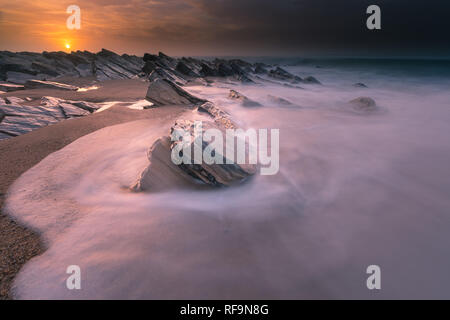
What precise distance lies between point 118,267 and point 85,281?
23 centimetres

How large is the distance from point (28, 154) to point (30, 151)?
0.11 m

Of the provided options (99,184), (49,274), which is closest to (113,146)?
(99,184)

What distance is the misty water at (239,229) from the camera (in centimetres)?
173

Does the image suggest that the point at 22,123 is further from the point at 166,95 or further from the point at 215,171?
the point at 215,171

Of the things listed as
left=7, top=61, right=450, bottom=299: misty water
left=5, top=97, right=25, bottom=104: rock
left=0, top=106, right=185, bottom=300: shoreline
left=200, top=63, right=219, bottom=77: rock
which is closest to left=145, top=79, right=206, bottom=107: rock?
left=0, top=106, right=185, bottom=300: shoreline

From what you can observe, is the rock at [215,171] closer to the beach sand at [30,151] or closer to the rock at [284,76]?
the beach sand at [30,151]

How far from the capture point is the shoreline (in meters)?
1.78

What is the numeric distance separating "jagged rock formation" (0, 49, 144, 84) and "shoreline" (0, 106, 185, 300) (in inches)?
562

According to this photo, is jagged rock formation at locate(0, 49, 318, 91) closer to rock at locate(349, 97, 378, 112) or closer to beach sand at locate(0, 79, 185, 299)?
beach sand at locate(0, 79, 185, 299)

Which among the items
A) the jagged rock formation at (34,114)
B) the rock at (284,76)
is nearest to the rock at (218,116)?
the jagged rock formation at (34,114)

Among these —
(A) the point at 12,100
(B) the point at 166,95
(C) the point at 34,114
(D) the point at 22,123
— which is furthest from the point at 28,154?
(B) the point at 166,95

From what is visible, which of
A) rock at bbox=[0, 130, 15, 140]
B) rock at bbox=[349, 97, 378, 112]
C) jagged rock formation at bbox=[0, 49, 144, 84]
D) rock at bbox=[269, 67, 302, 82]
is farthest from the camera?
rock at bbox=[269, 67, 302, 82]
